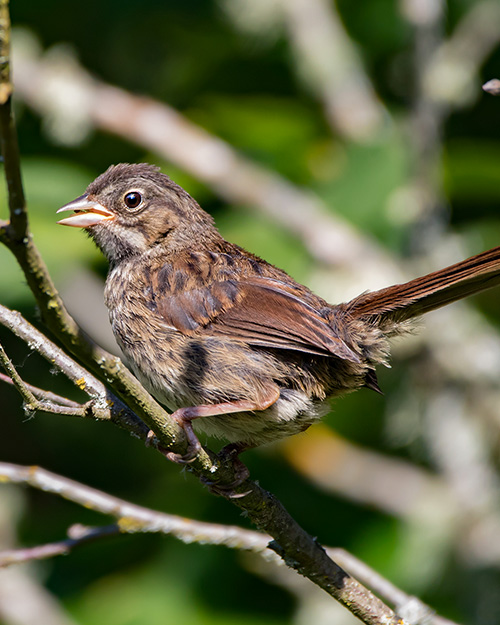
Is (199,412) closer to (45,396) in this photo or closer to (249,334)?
(249,334)

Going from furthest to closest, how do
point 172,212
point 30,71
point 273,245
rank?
point 30,71
point 273,245
point 172,212

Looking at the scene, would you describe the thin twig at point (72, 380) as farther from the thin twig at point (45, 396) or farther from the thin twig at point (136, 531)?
the thin twig at point (136, 531)

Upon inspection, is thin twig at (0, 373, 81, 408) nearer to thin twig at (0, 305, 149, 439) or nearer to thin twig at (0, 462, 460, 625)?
thin twig at (0, 305, 149, 439)

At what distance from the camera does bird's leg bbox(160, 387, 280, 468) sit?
8.20ft

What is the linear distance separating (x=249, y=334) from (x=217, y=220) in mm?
2783

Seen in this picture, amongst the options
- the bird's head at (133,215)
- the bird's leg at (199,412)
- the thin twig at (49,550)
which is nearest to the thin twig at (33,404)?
the bird's leg at (199,412)

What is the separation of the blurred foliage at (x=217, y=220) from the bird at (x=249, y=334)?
178 centimetres

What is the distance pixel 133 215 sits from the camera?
359cm

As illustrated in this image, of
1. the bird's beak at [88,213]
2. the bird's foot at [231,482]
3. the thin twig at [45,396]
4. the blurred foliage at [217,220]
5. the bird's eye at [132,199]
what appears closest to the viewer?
the thin twig at [45,396]

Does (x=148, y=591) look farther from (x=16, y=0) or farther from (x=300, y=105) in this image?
(x=16, y=0)

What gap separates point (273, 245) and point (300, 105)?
1643mm

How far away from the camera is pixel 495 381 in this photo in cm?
559

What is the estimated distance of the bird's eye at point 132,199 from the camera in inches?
141

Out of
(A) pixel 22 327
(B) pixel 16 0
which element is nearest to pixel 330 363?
(A) pixel 22 327
